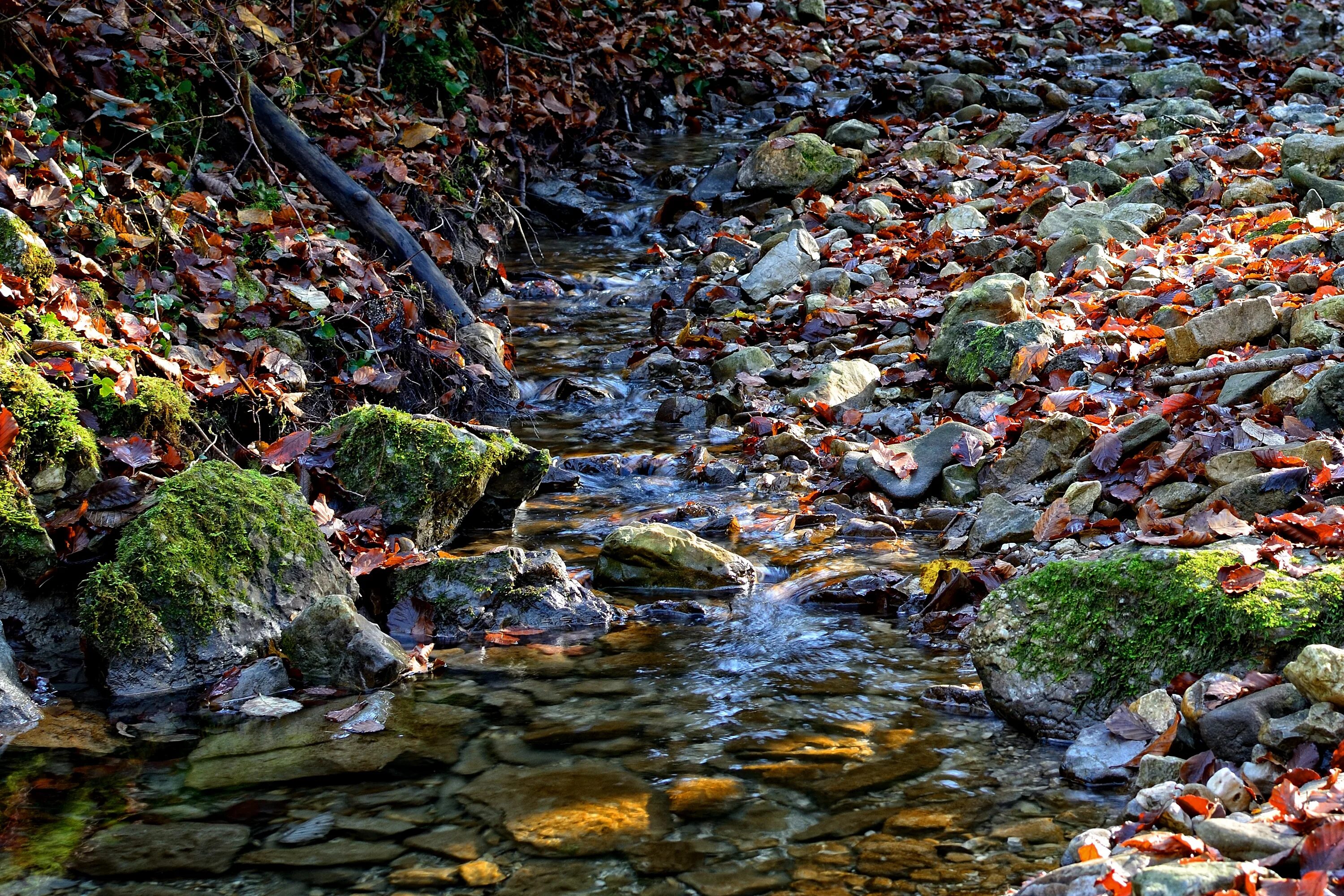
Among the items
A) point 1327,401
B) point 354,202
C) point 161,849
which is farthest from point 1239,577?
point 354,202

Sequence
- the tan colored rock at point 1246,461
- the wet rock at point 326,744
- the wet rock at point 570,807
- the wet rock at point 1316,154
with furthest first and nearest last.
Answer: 1. the wet rock at point 1316,154
2. the tan colored rock at point 1246,461
3. the wet rock at point 326,744
4. the wet rock at point 570,807

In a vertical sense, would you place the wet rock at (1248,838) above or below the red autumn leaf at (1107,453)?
below

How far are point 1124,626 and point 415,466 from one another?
9.35 feet

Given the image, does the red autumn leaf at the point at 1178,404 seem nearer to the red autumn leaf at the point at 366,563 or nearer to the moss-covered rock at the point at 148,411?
the red autumn leaf at the point at 366,563

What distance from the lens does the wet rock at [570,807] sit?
9.27 feet

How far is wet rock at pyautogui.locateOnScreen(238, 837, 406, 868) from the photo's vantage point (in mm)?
2742

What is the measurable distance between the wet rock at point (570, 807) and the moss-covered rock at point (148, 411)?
2.21 m

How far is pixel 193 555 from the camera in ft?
12.6

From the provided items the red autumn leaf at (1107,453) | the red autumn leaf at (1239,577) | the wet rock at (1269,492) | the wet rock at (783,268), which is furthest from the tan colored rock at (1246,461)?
the wet rock at (783,268)

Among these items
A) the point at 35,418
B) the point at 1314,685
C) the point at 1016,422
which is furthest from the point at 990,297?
the point at 35,418

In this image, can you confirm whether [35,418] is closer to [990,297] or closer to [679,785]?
[679,785]

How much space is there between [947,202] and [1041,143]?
6.81ft

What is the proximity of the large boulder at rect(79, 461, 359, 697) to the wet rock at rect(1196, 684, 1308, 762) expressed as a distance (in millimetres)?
2833

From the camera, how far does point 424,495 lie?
4.71 metres
